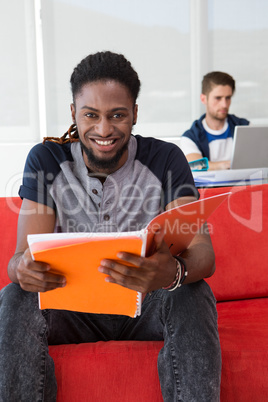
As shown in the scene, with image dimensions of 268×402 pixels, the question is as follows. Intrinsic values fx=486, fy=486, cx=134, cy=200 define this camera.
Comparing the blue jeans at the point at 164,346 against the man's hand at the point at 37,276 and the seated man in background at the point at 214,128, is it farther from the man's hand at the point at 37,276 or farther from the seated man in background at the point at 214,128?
the seated man in background at the point at 214,128

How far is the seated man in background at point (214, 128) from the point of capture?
3.43m

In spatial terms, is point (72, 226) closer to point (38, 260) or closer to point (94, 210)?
point (94, 210)

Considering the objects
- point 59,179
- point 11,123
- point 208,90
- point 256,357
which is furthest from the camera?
point 11,123

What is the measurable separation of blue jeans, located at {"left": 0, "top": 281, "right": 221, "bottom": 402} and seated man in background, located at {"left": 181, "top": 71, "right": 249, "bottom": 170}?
2258mm

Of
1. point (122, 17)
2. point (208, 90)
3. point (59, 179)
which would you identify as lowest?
point (59, 179)

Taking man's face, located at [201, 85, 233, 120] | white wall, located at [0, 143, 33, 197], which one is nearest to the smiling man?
man's face, located at [201, 85, 233, 120]

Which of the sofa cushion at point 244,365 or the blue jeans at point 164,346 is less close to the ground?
the blue jeans at point 164,346

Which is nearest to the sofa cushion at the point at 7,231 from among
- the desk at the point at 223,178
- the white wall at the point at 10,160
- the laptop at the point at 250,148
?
the desk at the point at 223,178

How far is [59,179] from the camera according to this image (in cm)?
135

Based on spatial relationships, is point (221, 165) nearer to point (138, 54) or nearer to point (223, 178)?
A: point (223, 178)

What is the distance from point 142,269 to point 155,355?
314mm

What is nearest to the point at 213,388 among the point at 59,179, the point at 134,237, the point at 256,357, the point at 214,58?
the point at 256,357

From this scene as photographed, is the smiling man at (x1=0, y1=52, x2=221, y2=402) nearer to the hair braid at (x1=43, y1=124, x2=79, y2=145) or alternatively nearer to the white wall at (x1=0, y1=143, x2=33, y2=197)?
the hair braid at (x1=43, y1=124, x2=79, y2=145)

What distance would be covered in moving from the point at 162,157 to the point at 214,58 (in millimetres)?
3519
